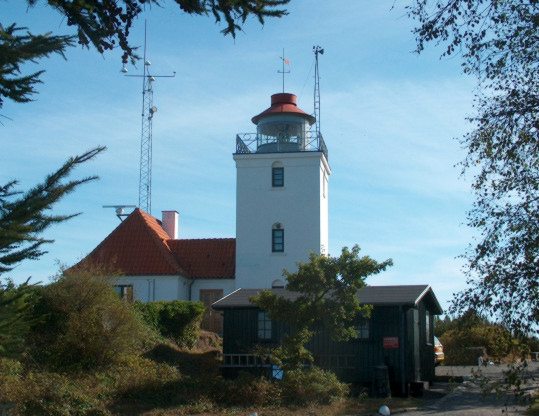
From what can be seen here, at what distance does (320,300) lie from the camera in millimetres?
24344

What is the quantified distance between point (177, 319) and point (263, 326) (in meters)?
4.49

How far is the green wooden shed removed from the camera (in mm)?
27109

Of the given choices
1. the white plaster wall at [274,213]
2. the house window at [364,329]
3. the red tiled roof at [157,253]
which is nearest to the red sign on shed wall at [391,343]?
the house window at [364,329]

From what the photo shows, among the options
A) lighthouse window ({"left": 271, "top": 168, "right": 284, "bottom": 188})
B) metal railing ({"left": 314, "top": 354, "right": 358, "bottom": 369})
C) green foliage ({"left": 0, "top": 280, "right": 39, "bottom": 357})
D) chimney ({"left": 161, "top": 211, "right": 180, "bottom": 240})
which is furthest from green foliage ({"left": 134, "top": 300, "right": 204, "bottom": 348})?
green foliage ({"left": 0, "top": 280, "right": 39, "bottom": 357})

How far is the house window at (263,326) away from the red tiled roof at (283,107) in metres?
15.1

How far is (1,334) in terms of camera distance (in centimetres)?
847

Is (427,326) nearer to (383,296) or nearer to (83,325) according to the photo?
(383,296)

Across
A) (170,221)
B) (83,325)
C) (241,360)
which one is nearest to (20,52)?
(83,325)

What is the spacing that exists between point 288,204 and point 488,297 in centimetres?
3242

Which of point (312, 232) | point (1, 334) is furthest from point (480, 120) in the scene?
point (312, 232)

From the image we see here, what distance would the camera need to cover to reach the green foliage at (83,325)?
24.8 meters

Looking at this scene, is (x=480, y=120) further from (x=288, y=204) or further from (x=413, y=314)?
(x=288, y=204)

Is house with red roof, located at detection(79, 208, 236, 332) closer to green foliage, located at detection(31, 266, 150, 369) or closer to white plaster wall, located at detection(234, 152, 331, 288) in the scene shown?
white plaster wall, located at detection(234, 152, 331, 288)

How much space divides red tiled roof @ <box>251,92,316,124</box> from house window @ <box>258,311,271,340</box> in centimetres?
1514
